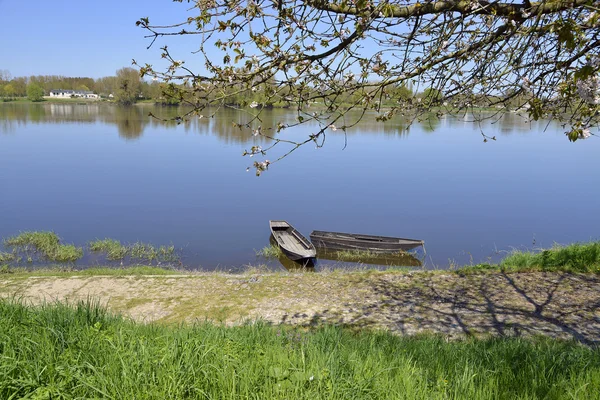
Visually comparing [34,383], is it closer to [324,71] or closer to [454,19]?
[324,71]

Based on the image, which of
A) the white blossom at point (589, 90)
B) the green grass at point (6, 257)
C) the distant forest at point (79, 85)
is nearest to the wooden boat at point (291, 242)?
the green grass at point (6, 257)

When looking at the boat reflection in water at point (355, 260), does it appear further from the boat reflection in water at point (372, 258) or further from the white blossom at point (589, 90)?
the white blossom at point (589, 90)

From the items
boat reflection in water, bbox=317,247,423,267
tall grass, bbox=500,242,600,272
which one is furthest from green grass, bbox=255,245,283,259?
tall grass, bbox=500,242,600,272

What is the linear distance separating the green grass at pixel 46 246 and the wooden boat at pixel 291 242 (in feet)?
21.4

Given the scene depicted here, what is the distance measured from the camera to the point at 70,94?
139 meters

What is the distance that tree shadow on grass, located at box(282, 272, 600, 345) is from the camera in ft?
19.4

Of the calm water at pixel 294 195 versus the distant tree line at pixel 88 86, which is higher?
the distant tree line at pixel 88 86

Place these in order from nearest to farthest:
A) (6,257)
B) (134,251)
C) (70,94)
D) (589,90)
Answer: (589,90)
(6,257)
(134,251)
(70,94)

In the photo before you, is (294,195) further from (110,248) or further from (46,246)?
(46,246)

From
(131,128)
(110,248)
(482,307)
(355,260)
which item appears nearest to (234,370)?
(482,307)

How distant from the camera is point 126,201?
21.0 metres

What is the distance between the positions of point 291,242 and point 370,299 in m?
8.03

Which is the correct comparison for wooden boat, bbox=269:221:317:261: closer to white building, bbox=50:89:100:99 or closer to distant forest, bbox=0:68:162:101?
distant forest, bbox=0:68:162:101

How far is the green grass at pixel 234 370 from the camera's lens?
8.05ft
